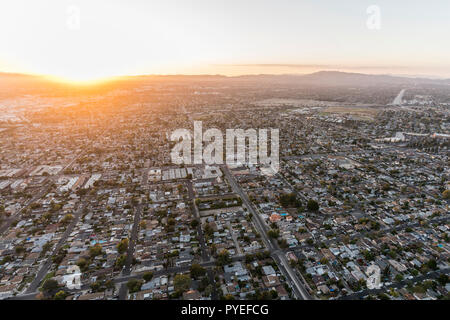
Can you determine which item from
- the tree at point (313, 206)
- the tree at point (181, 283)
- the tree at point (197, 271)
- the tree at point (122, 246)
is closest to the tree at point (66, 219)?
the tree at point (122, 246)

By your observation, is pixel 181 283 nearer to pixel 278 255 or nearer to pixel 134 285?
pixel 134 285

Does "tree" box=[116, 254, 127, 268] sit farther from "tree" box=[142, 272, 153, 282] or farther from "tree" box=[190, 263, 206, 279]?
"tree" box=[190, 263, 206, 279]

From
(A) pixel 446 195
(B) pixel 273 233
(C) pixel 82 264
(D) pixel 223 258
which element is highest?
(A) pixel 446 195

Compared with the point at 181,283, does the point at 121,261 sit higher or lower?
higher

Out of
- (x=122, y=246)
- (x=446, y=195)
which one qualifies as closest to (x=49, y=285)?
(x=122, y=246)

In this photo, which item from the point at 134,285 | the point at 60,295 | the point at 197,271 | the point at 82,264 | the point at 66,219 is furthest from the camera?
the point at 66,219

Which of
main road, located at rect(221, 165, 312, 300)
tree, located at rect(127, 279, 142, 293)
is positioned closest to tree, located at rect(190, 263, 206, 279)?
tree, located at rect(127, 279, 142, 293)

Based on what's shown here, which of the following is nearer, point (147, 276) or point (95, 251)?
point (147, 276)

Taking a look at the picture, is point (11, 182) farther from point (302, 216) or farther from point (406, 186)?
point (406, 186)
